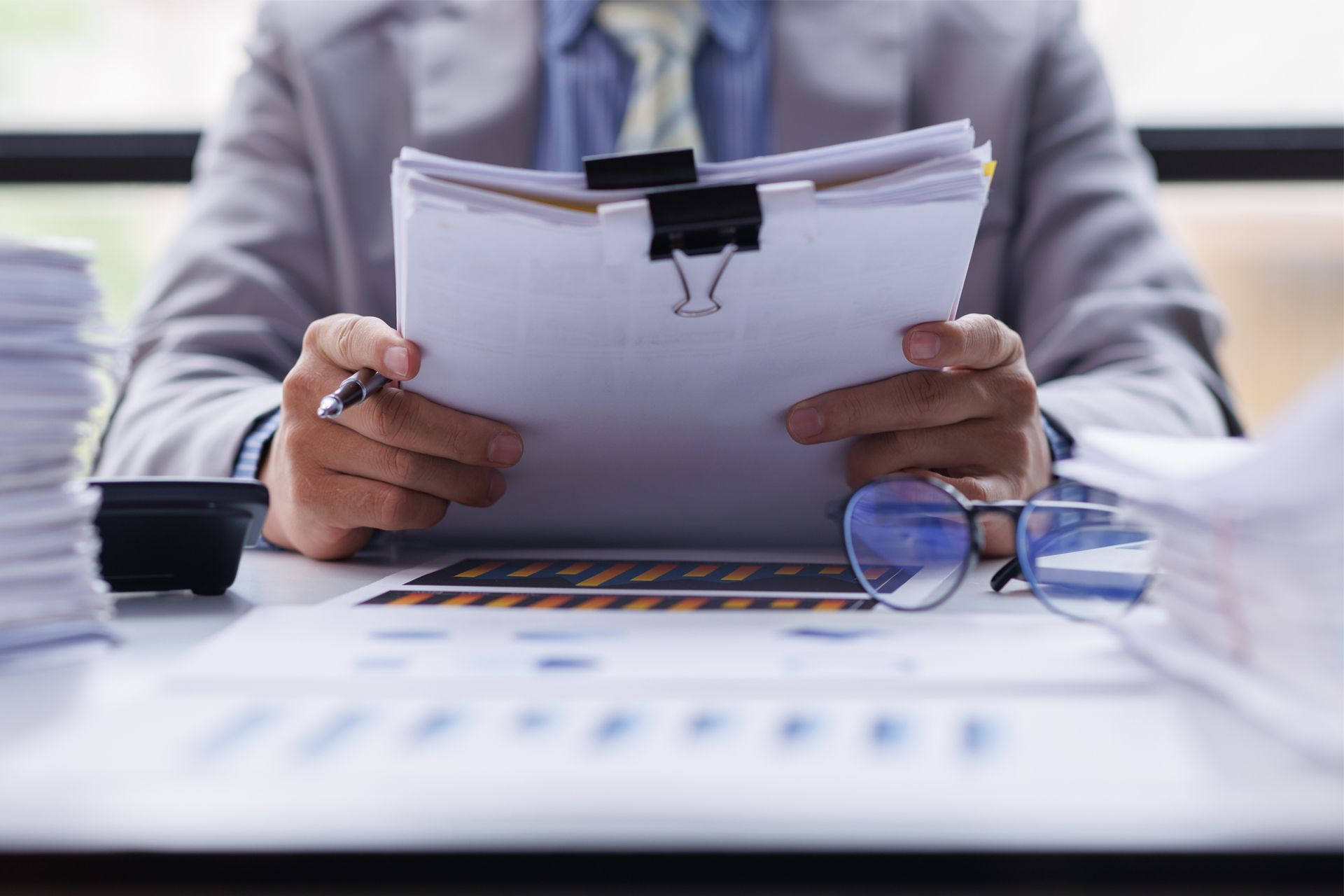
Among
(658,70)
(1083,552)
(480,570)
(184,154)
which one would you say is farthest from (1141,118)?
(184,154)

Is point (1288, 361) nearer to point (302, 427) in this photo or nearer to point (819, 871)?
point (302, 427)

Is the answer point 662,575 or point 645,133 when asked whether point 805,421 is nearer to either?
point 662,575

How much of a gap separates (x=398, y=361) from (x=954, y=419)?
36cm

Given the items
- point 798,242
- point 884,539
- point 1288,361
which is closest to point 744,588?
point 884,539

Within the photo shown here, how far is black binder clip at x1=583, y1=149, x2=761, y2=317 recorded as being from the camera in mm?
468

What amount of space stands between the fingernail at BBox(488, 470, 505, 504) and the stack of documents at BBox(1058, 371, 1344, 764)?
0.39 metres

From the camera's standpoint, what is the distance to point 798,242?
487mm

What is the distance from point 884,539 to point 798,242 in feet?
0.59

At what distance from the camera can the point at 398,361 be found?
0.54 m

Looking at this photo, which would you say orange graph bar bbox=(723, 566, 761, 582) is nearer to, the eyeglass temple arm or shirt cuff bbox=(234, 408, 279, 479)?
the eyeglass temple arm

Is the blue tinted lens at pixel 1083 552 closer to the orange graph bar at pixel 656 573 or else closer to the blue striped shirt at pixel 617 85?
the orange graph bar at pixel 656 573

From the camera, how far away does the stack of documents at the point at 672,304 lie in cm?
47

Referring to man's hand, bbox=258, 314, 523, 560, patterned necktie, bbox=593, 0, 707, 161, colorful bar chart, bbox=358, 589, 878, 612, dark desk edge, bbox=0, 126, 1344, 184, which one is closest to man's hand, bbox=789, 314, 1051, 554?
colorful bar chart, bbox=358, 589, 878, 612

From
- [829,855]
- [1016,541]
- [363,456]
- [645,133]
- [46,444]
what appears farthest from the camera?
[645,133]
